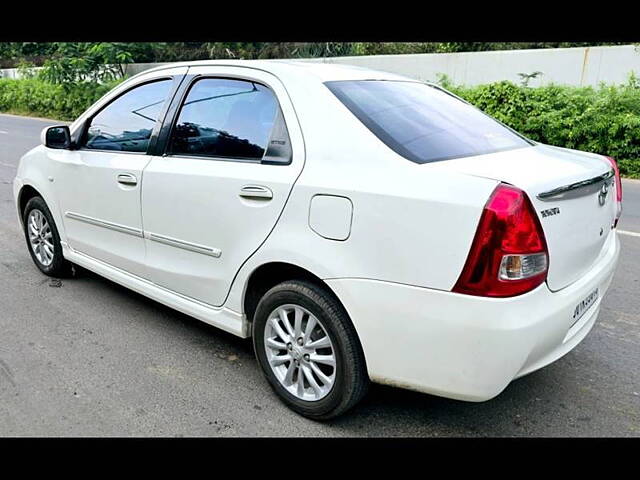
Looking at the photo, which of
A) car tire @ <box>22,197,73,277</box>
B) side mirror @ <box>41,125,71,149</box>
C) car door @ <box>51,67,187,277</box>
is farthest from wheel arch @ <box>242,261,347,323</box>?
car tire @ <box>22,197,73,277</box>

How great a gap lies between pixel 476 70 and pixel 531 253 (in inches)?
526

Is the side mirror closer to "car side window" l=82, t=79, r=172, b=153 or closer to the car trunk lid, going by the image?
"car side window" l=82, t=79, r=172, b=153

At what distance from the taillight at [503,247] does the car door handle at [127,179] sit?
2.18 m

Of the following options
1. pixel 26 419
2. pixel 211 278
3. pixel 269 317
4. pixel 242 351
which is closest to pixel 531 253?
pixel 269 317

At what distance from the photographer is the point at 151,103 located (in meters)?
3.51

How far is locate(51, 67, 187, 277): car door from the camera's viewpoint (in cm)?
344

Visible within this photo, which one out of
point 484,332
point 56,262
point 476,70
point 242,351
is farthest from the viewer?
point 476,70

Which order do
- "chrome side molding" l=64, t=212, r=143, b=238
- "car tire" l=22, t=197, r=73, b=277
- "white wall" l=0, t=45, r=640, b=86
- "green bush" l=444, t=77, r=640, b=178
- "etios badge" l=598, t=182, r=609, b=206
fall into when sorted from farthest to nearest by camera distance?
"white wall" l=0, t=45, r=640, b=86, "green bush" l=444, t=77, r=640, b=178, "car tire" l=22, t=197, r=73, b=277, "chrome side molding" l=64, t=212, r=143, b=238, "etios badge" l=598, t=182, r=609, b=206

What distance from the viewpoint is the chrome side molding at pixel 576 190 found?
2.18 m

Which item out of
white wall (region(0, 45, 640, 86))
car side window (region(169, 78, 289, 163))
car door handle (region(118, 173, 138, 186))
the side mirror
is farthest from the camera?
white wall (region(0, 45, 640, 86))

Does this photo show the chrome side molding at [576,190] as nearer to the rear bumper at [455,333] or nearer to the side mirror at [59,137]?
the rear bumper at [455,333]

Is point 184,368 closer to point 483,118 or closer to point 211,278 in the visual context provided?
point 211,278

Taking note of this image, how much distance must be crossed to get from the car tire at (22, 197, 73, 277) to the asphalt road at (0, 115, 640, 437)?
484 mm

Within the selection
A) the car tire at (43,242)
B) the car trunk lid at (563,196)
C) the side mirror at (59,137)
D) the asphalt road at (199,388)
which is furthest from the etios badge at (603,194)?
the car tire at (43,242)
